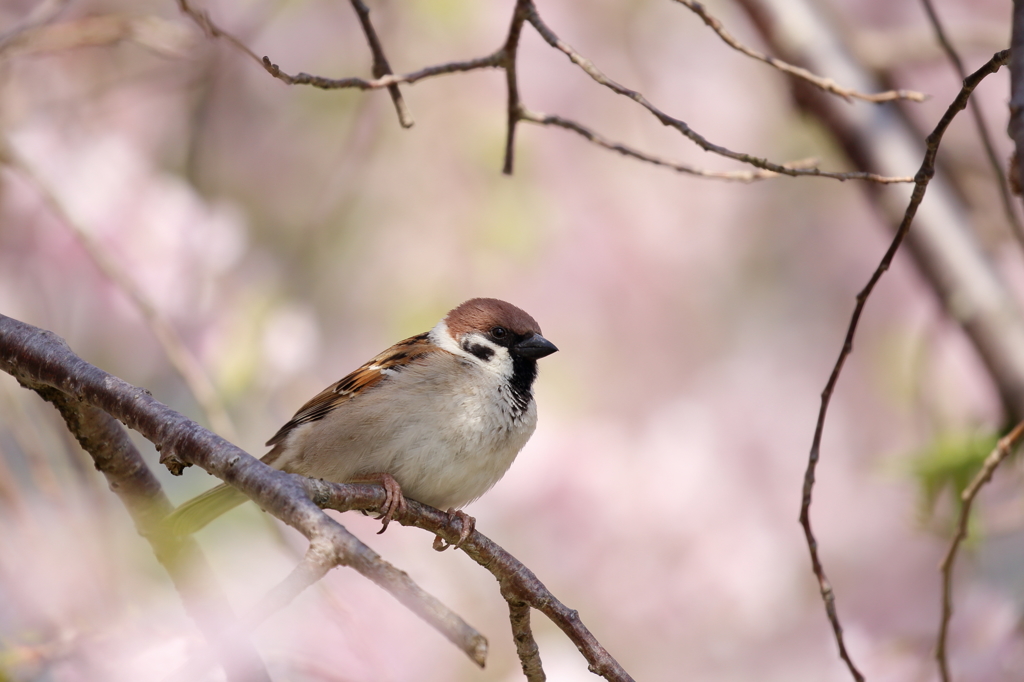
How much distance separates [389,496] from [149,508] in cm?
39

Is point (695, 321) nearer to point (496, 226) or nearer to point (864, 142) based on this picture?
point (496, 226)

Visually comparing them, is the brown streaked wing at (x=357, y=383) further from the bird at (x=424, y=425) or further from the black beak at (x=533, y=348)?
the black beak at (x=533, y=348)

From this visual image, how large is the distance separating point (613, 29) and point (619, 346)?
4.46 feet

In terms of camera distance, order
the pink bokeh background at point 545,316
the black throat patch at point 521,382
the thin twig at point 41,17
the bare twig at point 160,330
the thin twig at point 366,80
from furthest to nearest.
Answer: the pink bokeh background at point 545,316, the black throat patch at point 521,382, the thin twig at point 41,17, the bare twig at point 160,330, the thin twig at point 366,80

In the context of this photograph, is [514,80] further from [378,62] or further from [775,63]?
[775,63]

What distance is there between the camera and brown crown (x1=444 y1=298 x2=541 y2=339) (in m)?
2.19

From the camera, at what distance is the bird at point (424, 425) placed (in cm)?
181

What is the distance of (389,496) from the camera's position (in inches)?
60.7

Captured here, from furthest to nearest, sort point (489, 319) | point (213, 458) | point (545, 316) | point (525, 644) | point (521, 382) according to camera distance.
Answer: point (545, 316) → point (489, 319) → point (521, 382) → point (525, 644) → point (213, 458)

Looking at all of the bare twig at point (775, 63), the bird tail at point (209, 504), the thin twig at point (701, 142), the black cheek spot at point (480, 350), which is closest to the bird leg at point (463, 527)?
the bird tail at point (209, 504)

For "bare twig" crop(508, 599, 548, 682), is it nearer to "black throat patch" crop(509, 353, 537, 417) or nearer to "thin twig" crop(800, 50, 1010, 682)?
"thin twig" crop(800, 50, 1010, 682)

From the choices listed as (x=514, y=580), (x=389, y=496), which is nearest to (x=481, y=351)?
(x=389, y=496)

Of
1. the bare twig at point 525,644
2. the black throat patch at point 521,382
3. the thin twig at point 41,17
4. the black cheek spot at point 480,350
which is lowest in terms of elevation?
the bare twig at point 525,644

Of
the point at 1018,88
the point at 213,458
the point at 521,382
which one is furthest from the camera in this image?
the point at 521,382
